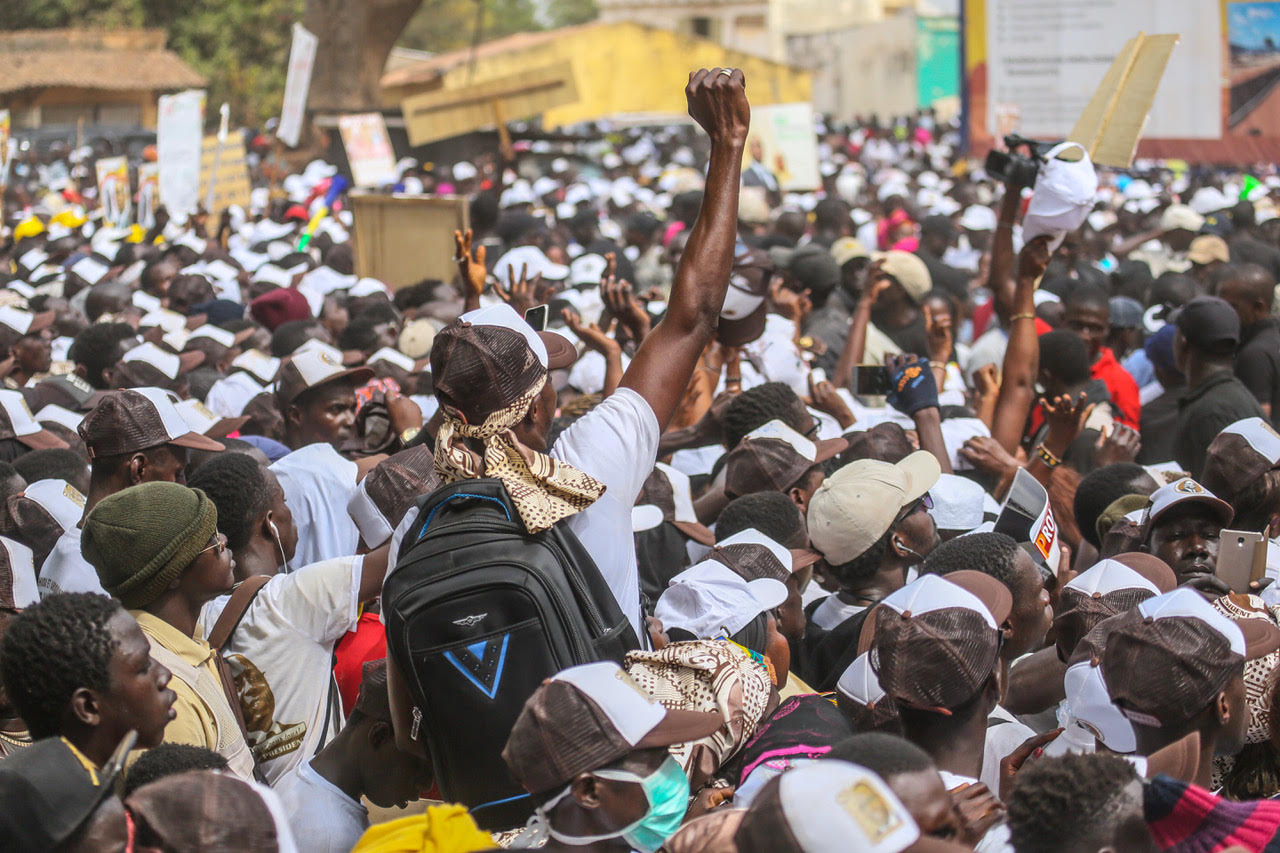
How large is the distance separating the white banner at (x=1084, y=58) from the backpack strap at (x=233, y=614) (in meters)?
11.3

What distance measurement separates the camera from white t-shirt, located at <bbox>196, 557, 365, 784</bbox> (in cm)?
317

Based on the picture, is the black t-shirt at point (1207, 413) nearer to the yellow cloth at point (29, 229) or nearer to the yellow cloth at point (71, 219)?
the yellow cloth at point (29, 229)

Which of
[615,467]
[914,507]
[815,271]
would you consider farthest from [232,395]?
[615,467]

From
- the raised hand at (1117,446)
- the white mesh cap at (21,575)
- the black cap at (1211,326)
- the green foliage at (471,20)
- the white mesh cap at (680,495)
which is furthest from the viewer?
the green foliage at (471,20)

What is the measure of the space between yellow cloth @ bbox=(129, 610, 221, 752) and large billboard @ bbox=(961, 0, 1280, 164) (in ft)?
36.5

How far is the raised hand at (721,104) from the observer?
2797 millimetres

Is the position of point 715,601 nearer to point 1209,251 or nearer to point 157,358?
point 157,358

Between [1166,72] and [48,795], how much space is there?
13.2m

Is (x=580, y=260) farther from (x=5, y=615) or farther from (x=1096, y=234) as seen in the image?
(x=5, y=615)

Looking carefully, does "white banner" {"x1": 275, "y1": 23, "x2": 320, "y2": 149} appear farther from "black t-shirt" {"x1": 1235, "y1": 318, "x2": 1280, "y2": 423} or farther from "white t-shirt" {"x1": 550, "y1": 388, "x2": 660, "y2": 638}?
"white t-shirt" {"x1": 550, "y1": 388, "x2": 660, "y2": 638}

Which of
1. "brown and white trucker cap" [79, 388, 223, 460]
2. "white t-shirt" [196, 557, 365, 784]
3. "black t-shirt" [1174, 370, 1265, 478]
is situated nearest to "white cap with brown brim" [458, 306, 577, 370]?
"white t-shirt" [196, 557, 365, 784]

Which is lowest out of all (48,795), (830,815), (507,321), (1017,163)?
(48,795)

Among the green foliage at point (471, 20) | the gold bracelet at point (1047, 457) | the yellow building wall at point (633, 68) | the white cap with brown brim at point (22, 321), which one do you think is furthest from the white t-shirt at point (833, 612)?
the green foliage at point (471, 20)

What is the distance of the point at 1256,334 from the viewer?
6.47 meters
